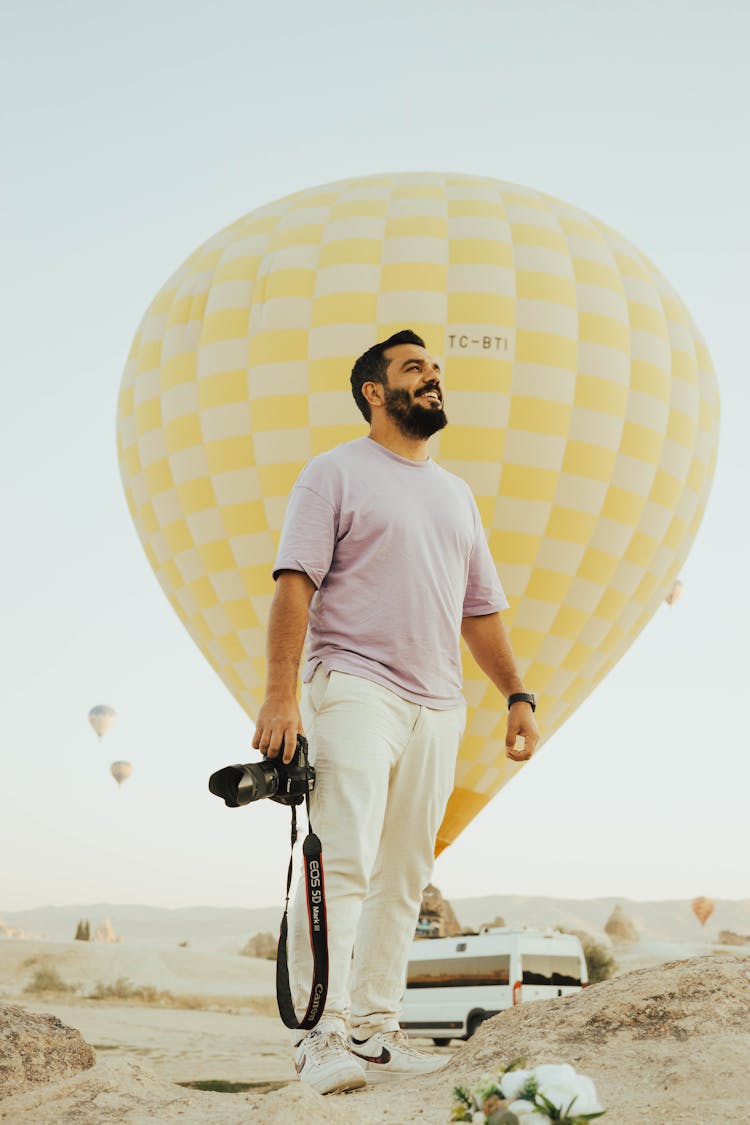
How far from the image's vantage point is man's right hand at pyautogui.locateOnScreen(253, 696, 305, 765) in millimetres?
3262

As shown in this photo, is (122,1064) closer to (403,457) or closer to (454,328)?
(403,457)

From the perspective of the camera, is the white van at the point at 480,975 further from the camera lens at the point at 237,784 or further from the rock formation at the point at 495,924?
the camera lens at the point at 237,784

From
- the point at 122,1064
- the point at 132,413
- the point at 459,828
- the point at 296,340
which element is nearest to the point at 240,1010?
the point at 459,828

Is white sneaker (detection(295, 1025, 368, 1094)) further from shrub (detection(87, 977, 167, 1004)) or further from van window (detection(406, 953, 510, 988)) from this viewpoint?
shrub (detection(87, 977, 167, 1004))

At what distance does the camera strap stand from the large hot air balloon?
28.6ft

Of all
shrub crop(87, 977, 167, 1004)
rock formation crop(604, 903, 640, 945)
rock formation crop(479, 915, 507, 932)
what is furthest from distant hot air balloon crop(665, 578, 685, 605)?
rock formation crop(604, 903, 640, 945)

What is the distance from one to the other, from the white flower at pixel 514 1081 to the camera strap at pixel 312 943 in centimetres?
119

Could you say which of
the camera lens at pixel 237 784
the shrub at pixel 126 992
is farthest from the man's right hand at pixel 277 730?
the shrub at pixel 126 992

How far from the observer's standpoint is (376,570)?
12.0 ft

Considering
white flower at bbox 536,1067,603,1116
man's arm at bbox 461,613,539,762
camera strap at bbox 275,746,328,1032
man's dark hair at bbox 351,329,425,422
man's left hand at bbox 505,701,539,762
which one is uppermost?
man's dark hair at bbox 351,329,425,422

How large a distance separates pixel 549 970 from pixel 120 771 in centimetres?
1618

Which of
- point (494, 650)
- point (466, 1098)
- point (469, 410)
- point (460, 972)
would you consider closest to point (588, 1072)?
point (466, 1098)

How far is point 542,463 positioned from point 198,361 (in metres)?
3.85

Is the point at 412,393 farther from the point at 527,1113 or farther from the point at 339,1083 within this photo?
the point at 527,1113
